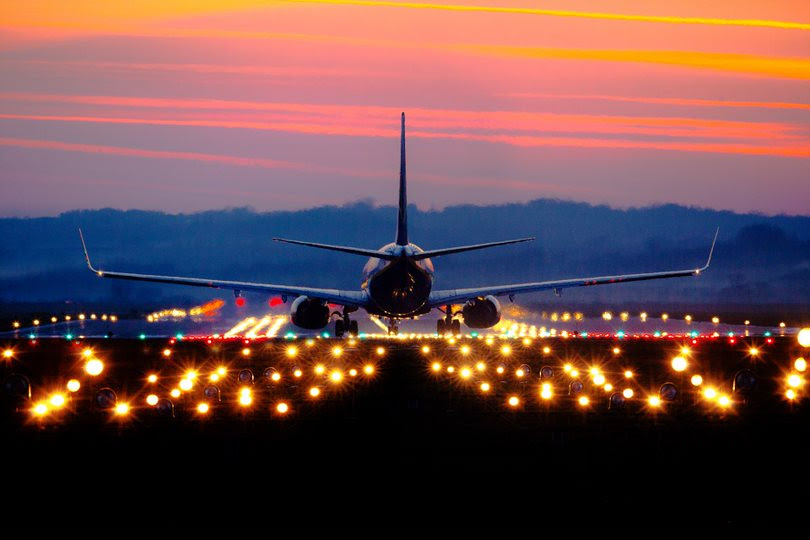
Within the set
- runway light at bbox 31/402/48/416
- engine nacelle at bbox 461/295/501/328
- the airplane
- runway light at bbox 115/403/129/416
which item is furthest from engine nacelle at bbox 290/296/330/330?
runway light at bbox 31/402/48/416

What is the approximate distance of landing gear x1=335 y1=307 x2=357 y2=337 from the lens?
2817 inches

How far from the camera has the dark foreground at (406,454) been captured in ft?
57.6

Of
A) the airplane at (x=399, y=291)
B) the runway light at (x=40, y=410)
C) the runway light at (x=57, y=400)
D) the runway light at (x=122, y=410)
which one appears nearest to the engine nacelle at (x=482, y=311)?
the airplane at (x=399, y=291)

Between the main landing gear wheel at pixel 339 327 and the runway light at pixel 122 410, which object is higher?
the main landing gear wheel at pixel 339 327

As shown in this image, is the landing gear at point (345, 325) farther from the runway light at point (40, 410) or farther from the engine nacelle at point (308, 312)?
the runway light at point (40, 410)

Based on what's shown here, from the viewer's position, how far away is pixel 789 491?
1947 centimetres

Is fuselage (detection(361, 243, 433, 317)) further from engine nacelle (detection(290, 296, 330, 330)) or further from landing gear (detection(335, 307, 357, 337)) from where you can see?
landing gear (detection(335, 307, 357, 337))

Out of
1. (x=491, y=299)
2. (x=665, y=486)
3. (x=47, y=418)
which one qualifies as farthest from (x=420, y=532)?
(x=491, y=299)

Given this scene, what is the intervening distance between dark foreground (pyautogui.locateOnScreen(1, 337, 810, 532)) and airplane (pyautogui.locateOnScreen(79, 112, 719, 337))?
58.9ft

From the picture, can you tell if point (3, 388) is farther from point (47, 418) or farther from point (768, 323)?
point (768, 323)

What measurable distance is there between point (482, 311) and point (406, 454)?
46649 mm

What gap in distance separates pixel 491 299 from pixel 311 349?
15.3 metres

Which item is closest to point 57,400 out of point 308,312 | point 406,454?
point 406,454

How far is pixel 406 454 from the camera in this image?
926 inches
